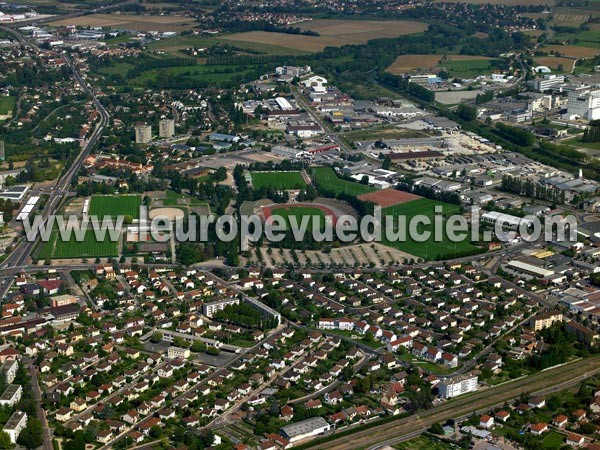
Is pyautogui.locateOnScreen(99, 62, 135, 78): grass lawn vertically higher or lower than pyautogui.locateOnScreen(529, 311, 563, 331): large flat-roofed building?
higher

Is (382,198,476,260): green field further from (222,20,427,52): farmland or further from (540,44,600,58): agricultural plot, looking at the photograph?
(222,20,427,52): farmland

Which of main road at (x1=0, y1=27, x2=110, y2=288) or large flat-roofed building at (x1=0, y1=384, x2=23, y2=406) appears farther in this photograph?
main road at (x1=0, y1=27, x2=110, y2=288)

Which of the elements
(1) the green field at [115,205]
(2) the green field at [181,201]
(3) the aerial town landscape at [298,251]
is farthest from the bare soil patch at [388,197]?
(1) the green field at [115,205]

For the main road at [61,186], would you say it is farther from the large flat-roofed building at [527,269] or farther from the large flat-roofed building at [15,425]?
the large flat-roofed building at [527,269]

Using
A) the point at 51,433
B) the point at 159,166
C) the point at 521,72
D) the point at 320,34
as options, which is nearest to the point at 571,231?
the point at 159,166

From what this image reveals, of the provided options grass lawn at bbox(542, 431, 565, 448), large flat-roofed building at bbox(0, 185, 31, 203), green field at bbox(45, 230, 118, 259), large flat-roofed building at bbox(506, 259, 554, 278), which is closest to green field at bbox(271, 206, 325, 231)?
green field at bbox(45, 230, 118, 259)

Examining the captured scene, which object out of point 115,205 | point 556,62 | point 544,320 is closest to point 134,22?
point 556,62

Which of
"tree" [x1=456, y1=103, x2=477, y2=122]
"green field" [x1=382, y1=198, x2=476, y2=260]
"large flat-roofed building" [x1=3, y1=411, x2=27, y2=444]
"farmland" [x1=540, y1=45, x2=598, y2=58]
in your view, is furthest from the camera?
"farmland" [x1=540, y1=45, x2=598, y2=58]
